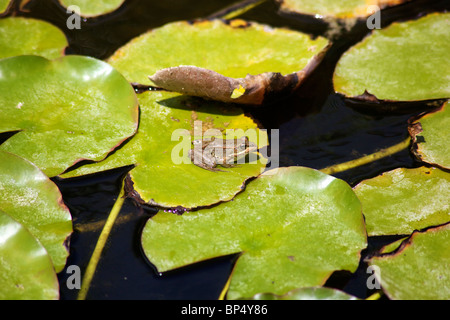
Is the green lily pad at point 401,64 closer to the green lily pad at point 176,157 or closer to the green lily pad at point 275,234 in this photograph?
the green lily pad at point 176,157

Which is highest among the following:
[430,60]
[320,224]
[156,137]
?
[430,60]

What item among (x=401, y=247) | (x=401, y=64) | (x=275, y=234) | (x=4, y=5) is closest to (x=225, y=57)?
(x=401, y=64)

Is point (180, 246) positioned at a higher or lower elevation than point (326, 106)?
lower

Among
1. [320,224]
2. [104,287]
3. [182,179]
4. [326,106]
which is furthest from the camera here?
[326,106]

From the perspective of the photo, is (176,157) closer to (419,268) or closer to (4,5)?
(419,268)

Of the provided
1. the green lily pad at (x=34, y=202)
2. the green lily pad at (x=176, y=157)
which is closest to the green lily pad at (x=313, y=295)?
the green lily pad at (x=176, y=157)
